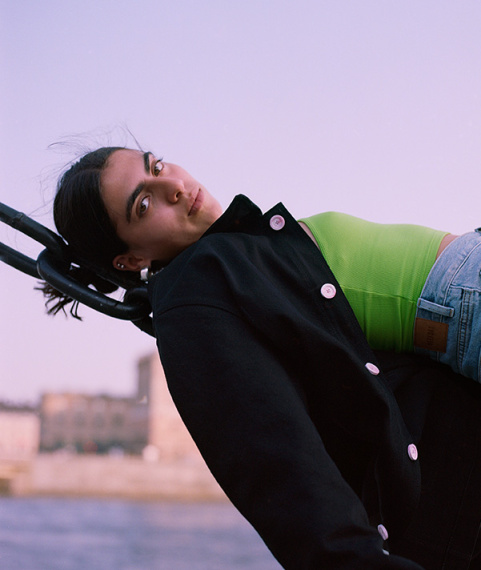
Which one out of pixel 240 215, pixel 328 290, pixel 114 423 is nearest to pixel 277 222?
pixel 240 215

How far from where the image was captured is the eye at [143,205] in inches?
55.8

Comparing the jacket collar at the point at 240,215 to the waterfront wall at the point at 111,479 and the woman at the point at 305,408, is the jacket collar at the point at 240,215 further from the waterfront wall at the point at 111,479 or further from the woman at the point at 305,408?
the waterfront wall at the point at 111,479

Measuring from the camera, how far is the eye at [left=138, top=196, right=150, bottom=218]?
1.42 meters

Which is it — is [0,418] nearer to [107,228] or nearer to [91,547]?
[91,547]

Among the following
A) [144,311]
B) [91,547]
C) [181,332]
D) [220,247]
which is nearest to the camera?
[181,332]

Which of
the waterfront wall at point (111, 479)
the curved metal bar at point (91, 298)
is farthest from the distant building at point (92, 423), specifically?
the curved metal bar at point (91, 298)

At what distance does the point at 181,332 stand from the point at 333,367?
22 cm

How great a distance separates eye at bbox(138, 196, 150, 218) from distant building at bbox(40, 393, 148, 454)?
4812 cm

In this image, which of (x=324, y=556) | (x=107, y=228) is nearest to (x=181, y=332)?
(x=324, y=556)

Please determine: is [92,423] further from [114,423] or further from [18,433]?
[18,433]

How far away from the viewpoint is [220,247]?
1.15 metres

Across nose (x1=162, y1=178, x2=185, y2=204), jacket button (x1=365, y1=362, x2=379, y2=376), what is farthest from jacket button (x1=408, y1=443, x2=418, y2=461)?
nose (x1=162, y1=178, x2=185, y2=204)

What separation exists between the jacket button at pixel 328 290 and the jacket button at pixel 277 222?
0.15 meters

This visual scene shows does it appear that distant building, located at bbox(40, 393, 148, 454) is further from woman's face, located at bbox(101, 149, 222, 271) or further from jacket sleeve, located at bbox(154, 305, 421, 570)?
jacket sleeve, located at bbox(154, 305, 421, 570)
